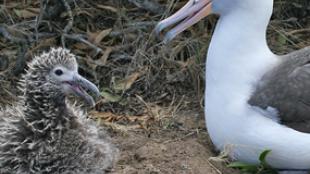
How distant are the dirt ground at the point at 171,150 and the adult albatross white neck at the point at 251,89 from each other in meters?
0.14

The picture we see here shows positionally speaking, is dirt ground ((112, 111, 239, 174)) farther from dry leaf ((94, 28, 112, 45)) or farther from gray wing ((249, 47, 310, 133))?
dry leaf ((94, 28, 112, 45))

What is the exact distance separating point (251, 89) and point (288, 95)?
0.64 feet

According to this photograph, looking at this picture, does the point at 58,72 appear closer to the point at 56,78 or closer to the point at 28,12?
the point at 56,78

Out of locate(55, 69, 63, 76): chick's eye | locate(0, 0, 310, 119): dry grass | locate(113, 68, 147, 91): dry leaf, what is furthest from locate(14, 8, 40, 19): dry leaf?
locate(55, 69, 63, 76): chick's eye

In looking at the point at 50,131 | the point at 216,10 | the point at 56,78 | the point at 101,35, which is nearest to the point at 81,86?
the point at 56,78

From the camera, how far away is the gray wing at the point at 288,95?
436 centimetres

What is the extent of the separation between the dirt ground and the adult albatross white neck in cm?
14

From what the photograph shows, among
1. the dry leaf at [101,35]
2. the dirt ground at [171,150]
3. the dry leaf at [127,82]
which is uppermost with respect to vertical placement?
the dry leaf at [101,35]

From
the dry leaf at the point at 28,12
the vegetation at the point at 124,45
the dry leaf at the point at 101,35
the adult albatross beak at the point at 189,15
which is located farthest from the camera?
the dry leaf at the point at 28,12

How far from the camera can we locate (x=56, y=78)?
4289mm

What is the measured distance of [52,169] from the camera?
420 centimetres

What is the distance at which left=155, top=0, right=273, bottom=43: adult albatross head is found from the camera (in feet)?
14.6

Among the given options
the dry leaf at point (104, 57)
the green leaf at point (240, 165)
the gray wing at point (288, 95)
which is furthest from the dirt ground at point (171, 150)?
the dry leaf at point (104, 57)

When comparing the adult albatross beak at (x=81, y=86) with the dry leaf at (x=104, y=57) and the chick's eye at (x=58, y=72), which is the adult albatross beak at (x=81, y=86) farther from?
the dry leaf at (x=104, y=57)
